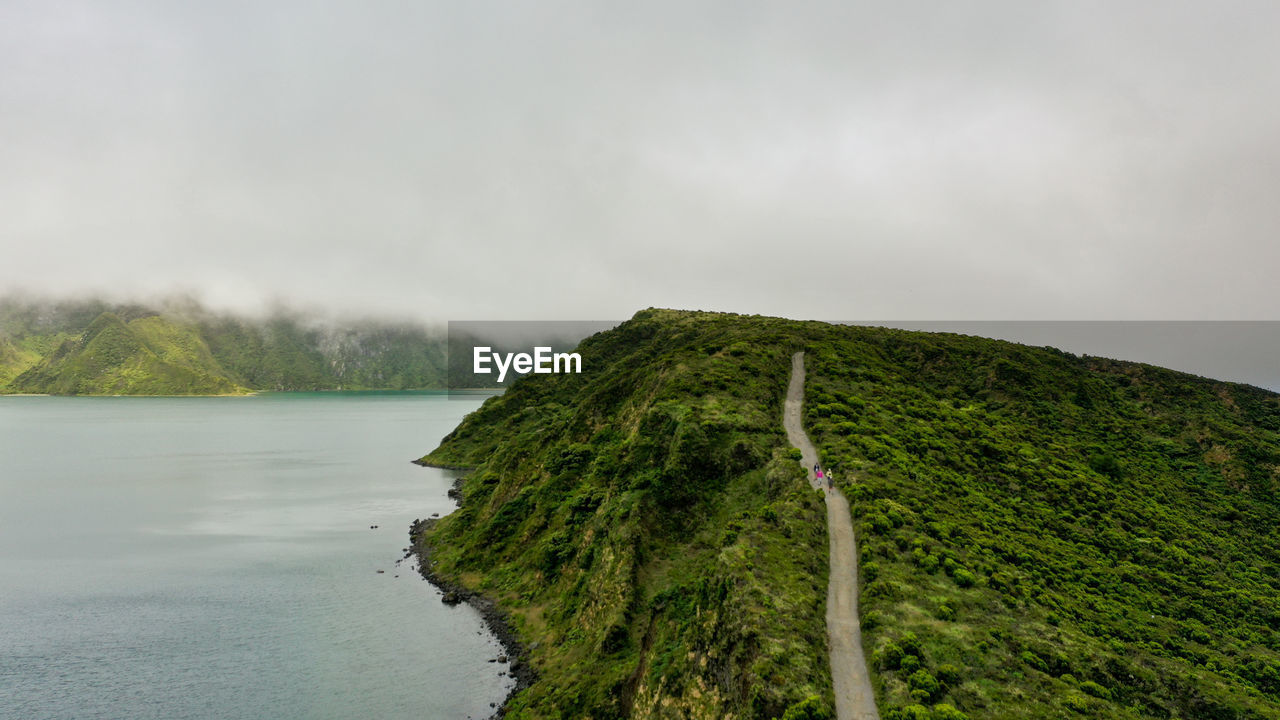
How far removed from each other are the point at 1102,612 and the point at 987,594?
12166mm

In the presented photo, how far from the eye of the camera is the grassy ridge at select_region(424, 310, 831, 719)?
39.6m

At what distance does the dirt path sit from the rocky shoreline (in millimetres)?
28512

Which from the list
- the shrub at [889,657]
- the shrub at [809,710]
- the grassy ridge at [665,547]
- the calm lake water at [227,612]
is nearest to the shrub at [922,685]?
the shrub at [889,657]

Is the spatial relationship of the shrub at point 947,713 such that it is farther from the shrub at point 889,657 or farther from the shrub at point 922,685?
Result: the shrub at point 889,657

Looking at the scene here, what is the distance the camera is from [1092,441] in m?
82.5

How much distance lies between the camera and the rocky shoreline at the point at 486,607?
56250 mm

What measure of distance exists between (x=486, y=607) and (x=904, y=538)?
47968 mm

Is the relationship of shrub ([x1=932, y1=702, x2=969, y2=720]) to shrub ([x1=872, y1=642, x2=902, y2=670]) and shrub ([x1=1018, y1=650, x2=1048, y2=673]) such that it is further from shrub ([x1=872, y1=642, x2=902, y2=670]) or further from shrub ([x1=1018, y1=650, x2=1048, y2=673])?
shrub ([x1=1018, y1=650, x2=1048, y2=673])

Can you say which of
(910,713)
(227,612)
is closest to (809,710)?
(910,713)

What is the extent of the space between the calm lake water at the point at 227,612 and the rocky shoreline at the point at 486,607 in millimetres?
1343

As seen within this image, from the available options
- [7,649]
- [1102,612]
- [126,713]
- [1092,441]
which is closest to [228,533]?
[7,649]

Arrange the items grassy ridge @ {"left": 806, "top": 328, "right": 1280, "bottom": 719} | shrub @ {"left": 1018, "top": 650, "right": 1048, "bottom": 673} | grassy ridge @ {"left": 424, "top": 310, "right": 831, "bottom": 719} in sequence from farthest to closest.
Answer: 1. grassy ridge @ {"left": 424, "top": 310, "right": 831, "bottom": 719}
2. grassy ridge @ {"left": 806, "top": 328, "right": 1280, "bottom": 719}
3. shrub @ {"left": 1018, "top": 650, "right": 1048, "bottom": 673}

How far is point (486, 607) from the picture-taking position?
237 ft

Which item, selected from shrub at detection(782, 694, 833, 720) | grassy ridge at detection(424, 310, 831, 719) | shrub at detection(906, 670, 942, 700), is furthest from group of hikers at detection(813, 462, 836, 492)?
shrub at detection(782, 694, 833, 720)
